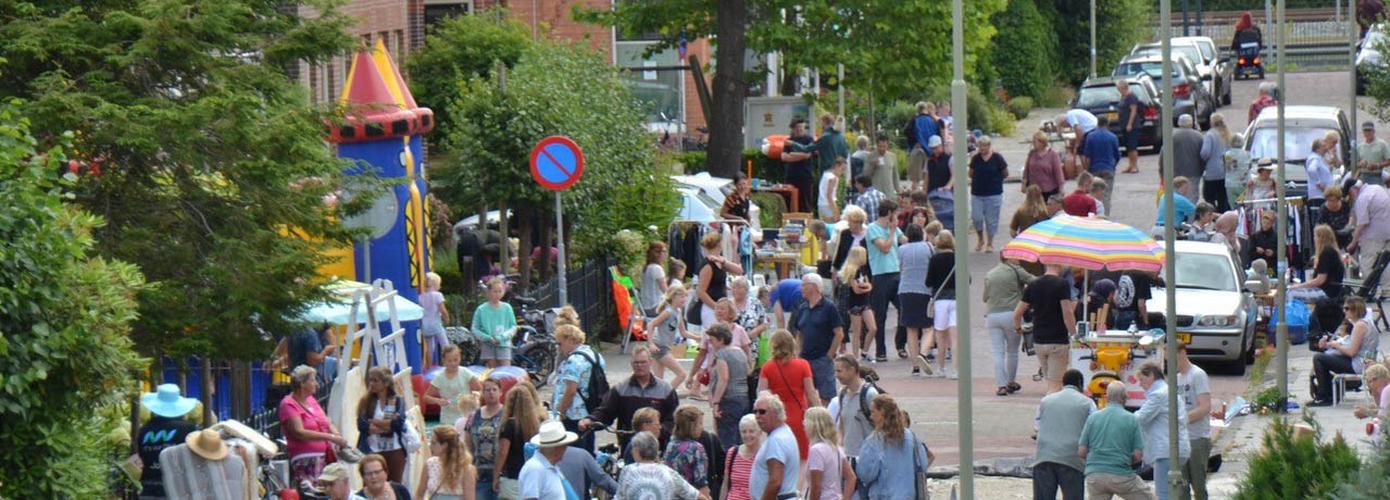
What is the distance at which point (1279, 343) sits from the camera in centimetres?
2062

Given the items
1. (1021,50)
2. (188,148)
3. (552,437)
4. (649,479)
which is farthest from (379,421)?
(1021,50)

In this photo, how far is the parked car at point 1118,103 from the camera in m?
41.7

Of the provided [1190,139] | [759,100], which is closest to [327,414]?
[1190,139]

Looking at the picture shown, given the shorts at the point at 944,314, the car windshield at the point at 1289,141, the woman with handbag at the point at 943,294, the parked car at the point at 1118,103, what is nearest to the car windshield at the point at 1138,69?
the parked car at the point at 1118,103

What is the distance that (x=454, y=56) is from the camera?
40.1 metres

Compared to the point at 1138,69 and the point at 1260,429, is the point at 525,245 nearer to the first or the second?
the point at 1260,429

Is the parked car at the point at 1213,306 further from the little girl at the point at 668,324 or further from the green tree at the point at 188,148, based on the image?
the green tree at the point at 188,148

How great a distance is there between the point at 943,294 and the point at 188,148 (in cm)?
898

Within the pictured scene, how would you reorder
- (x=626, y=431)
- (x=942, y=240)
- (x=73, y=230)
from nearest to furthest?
(x=73, y=230) → (x=626, y=431) → (x=942, y=240)

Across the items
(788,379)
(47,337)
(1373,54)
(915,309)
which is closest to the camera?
(47,337)

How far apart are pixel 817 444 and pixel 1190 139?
18909mm

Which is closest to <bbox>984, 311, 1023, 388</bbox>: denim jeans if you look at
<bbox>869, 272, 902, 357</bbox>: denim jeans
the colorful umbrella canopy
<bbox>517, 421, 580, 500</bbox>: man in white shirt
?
the colorful umbrella canopy

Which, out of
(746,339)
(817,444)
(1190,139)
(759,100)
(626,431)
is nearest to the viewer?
(817,444)

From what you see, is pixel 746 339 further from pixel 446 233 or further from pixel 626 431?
pixel 446 233
